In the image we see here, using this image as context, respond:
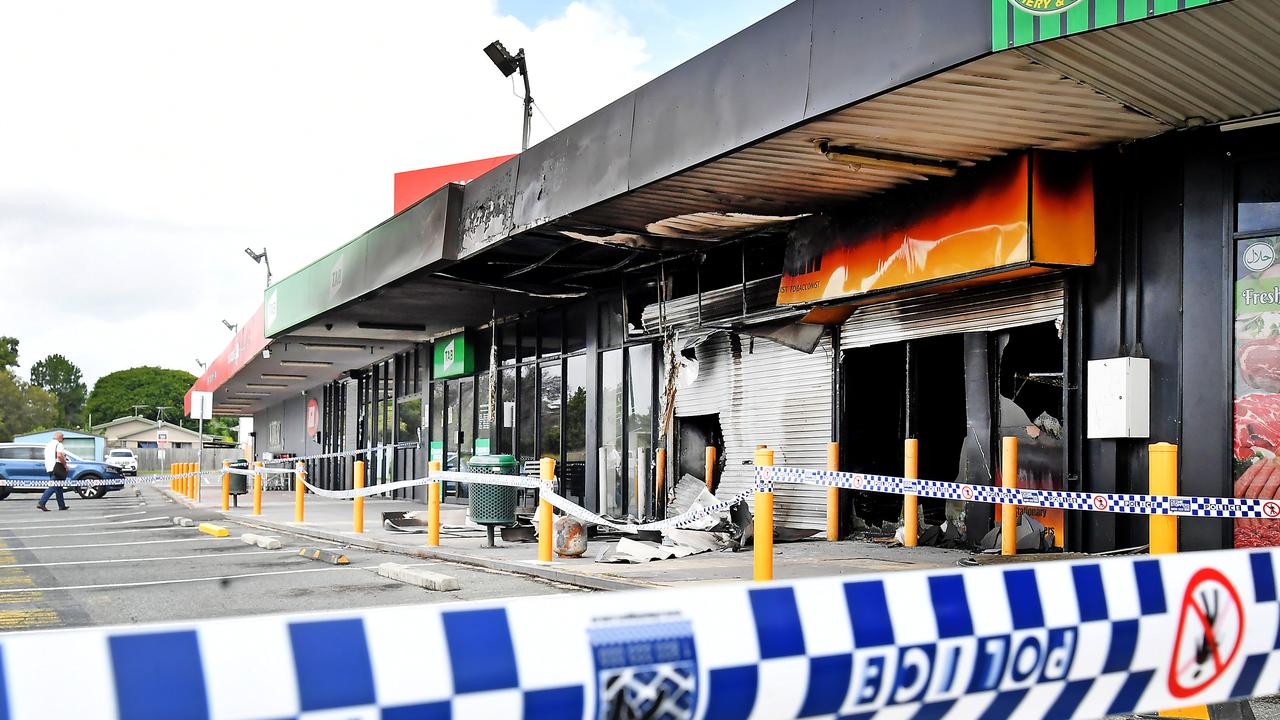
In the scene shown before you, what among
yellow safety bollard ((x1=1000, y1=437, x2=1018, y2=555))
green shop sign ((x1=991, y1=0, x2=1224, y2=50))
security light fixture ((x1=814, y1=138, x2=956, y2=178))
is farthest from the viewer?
yellow safety bollard ((x1=1000, y1=437, x2=1018, y2=555))

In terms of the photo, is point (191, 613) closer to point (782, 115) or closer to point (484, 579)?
point (484, 579)

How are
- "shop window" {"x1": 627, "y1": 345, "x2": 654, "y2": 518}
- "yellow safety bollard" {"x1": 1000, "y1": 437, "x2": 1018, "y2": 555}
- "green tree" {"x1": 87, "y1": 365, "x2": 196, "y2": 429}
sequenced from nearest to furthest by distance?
"yellow safety bollard" {"x1": 1000, "y1": 437, "x2": 1018, "y2": 555}
"shop window" {"x1": 627, "y1": 345, "x2": 654, "y2": 518}
"green tree" {"x1": 87, "y1": 365, "x2": 196, "y2": 429}

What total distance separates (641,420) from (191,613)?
8574 mm

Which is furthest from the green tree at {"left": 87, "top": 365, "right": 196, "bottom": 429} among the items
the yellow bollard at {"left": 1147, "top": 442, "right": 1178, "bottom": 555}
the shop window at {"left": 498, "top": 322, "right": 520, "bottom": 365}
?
the yellow bollard at {"left": 1147, "top": 442, "right": 1178, "bottom": 555}

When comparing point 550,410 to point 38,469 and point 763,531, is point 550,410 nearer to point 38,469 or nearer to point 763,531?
point 763,531

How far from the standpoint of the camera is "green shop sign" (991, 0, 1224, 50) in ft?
20.1

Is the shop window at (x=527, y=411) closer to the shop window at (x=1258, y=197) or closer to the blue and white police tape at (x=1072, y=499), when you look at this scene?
the blue and white police tape at (x=1072, y=499)

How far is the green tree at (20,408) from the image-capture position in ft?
412

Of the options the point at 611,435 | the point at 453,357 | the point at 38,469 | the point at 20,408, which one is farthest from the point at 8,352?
the point at 611,435

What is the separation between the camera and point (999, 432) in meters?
11.0

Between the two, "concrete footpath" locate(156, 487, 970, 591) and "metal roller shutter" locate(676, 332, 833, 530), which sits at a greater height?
"metal roller shutter" locate(676, 332, 833, 530)

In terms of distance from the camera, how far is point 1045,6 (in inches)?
257

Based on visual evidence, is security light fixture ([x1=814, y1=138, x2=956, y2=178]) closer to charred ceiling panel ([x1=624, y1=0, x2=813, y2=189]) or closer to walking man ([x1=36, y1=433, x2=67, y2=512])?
charred ceiling panel ([x1=624, y1=0, x2=813, y2=189])

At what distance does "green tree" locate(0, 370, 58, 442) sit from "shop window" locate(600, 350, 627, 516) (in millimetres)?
124363
